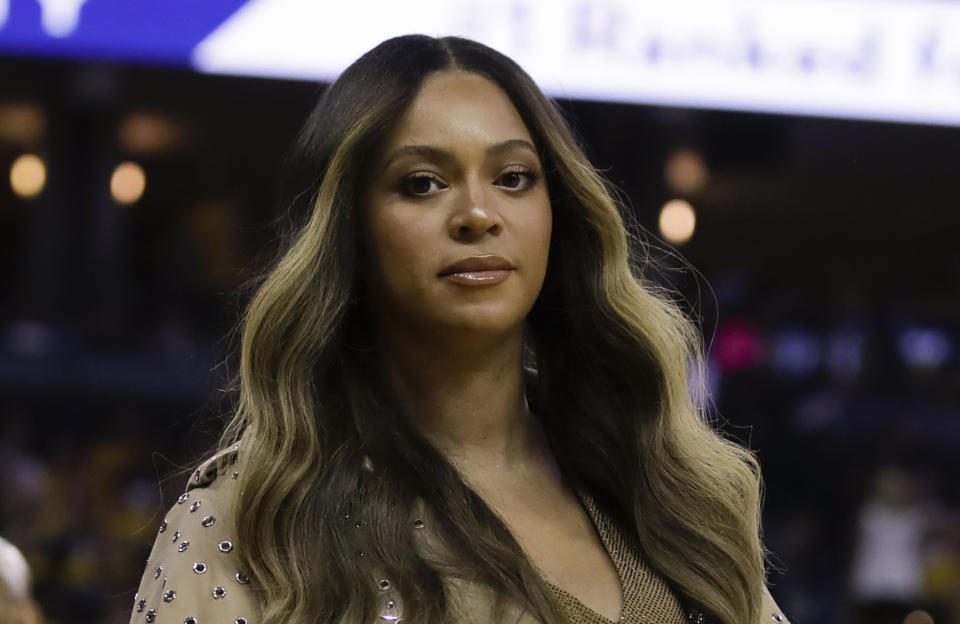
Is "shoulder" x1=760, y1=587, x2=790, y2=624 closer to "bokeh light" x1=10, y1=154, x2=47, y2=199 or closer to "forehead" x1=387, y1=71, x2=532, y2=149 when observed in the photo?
"forehead" x1=387, y1=71, x2=532, y2=149

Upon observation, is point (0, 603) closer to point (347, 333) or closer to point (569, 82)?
point (347, 333)

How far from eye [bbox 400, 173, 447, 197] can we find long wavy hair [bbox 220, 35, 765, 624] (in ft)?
0.25

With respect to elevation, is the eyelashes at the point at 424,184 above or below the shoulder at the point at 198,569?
above

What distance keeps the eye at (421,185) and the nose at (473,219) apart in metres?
0.05

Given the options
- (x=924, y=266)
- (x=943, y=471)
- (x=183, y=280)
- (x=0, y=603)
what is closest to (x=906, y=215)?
(x=924, y=266)

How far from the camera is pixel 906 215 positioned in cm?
941

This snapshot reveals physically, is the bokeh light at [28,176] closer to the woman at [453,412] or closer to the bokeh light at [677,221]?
the bokeh light at [677,221]

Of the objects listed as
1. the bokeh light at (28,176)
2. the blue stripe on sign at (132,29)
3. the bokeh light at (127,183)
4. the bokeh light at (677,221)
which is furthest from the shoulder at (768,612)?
the bokeh light at (28,176)

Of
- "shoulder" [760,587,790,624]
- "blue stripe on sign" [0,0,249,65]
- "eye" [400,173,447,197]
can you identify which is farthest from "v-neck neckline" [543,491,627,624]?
"blue stripe on sign" [0,0,249,65]

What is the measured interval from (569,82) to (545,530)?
2.98 meters

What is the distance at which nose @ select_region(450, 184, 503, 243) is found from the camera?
213 centimetres

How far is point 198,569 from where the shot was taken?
198 centimetres

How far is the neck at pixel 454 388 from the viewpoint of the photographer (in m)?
2.24

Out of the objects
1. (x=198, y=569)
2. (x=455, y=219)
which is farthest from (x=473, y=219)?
(x=198, y=569)
